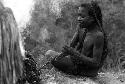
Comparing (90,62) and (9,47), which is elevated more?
(9,47)

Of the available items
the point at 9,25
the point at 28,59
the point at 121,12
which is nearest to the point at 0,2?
the point at 9,25

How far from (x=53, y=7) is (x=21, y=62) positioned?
884cm

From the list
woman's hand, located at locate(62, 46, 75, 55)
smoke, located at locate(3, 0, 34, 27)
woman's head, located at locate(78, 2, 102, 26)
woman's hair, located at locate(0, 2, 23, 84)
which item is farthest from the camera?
smoke, located at locate(3, 0, 34, 27)

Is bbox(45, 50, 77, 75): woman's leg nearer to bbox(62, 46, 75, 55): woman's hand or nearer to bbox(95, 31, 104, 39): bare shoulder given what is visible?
bbox(62, 46, 75, 55): woman's hand

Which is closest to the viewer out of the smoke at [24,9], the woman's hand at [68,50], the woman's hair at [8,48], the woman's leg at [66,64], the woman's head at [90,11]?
the woman's hair at [8,48]

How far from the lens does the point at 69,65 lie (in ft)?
17.5

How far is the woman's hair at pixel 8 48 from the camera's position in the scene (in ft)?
12.1

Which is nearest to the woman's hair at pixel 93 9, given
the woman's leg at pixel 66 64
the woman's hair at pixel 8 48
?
the woman's leg at pixel 66 64

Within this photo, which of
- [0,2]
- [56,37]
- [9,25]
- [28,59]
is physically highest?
[0,2]

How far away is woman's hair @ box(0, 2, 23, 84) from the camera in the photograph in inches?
145

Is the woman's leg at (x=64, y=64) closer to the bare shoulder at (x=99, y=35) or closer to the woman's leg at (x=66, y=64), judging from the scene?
the woman's leg at (x=66, y=64)

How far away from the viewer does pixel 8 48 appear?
3701mm

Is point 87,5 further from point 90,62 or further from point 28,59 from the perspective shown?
point 28,59

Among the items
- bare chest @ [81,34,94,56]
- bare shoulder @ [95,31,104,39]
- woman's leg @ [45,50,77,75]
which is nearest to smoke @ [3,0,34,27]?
woman's leg @ [45,50,77,75]
